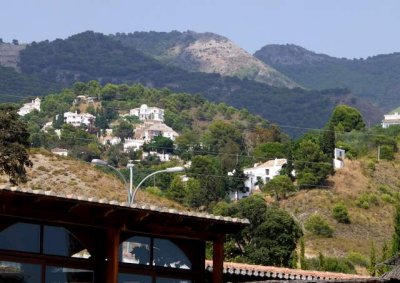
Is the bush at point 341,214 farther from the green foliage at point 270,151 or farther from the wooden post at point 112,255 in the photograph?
the wooden post at point 112,255

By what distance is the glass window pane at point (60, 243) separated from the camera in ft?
67.4

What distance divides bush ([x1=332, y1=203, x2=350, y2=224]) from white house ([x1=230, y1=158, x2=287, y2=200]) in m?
23.6

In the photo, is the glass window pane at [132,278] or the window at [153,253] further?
the window at [153,253]

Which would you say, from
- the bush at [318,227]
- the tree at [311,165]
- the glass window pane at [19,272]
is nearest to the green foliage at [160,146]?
the tree at [311,165]

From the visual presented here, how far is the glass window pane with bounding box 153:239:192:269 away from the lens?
72.1 feet

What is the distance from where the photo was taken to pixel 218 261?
74.3ft

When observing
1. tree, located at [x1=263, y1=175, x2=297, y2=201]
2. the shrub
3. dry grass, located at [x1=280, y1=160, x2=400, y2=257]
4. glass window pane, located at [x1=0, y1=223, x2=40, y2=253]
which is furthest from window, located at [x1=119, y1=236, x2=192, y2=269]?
tree, located at [x1=263, y1=175, x2=297, y2=201]

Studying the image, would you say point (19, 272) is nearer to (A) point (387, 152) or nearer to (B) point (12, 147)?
(B) point (12, 147)

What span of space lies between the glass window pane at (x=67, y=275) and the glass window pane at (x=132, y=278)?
0.56 meters

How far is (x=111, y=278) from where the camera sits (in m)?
20.7

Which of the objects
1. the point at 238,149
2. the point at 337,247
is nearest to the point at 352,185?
the point at 337,247

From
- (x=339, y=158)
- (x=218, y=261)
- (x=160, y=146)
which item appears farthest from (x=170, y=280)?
(x=160, y=146)

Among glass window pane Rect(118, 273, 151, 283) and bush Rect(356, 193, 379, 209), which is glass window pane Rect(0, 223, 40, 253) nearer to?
glass window pane Rect(118, 273, 151, 283)

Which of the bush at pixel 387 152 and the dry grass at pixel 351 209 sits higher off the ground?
the bush at pixel 387 152
